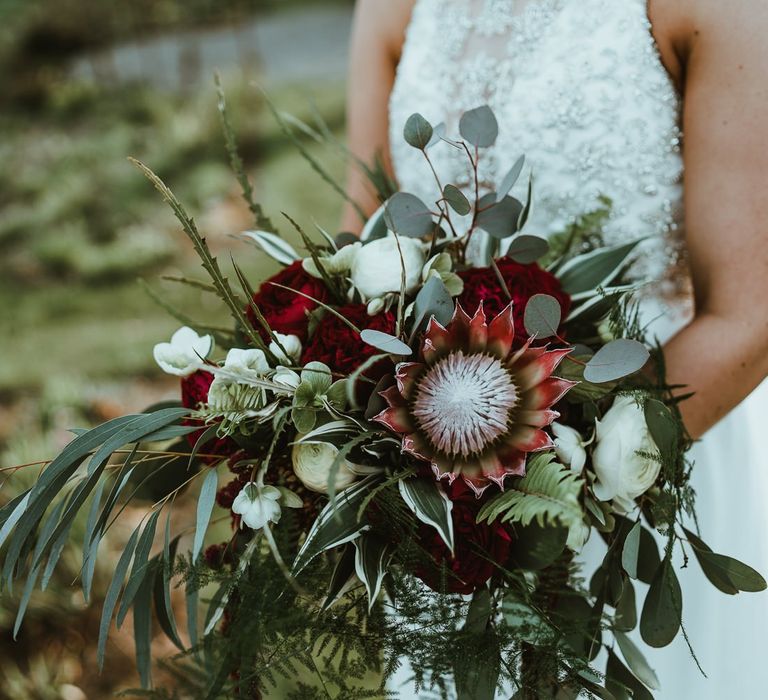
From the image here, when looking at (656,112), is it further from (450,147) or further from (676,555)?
(676,555)

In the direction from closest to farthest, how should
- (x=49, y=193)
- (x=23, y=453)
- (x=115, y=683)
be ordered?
(x=115, y=683) → (x=23, y=453) → (x=49, y=193)

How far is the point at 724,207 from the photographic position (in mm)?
1068

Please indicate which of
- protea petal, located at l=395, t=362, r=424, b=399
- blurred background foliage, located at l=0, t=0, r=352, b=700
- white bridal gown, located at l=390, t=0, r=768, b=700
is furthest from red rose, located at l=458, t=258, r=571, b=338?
blurred background foliage, located at l=0, t=0, r=352, b=700

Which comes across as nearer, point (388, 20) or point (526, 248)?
point (526, 248)

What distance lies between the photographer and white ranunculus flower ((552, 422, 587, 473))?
2.55ft

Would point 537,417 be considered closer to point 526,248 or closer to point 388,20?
point 526,248

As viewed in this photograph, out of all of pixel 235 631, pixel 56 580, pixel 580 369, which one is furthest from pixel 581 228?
pixel 56 580

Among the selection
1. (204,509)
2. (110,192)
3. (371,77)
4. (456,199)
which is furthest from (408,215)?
(110,192)

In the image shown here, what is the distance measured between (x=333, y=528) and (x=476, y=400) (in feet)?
0.61

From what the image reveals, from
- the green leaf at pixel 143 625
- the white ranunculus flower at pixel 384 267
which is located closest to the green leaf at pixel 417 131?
the white ranunculus flower at pixel 384 267

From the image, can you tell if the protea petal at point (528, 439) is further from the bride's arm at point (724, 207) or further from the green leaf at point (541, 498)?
the bride's arm at point (724, 207)

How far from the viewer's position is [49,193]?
18.0 ft

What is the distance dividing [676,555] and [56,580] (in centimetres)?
195

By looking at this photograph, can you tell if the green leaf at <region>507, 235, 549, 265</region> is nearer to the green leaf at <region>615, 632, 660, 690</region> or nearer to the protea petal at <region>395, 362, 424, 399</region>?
the protea petal at <region>395, 362, 424, 399</region>
